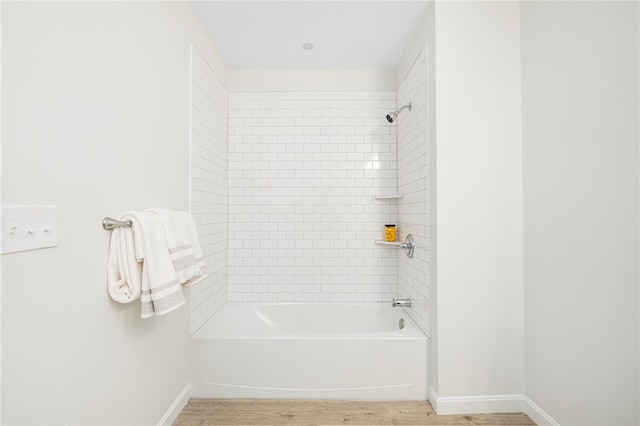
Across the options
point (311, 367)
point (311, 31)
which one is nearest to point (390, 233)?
point (311, 367)

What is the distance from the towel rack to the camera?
1.25 m

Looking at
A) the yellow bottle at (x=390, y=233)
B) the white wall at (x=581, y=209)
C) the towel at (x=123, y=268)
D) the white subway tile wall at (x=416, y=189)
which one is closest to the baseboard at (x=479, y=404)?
the white wall at (x=581, y=209)

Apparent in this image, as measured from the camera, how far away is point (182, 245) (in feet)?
4.92

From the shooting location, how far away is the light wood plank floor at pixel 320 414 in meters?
1.86

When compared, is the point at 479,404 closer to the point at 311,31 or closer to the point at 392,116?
the point at 392,116

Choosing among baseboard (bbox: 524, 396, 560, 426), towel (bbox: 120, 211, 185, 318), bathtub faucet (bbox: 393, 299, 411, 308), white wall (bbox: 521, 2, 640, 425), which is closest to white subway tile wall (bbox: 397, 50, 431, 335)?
bathtub faucet (bbox: 393, 299, 411, 308)

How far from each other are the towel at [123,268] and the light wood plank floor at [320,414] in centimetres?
105

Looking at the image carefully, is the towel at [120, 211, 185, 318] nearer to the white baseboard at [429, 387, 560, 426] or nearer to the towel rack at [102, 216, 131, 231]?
the towel rack at [102, 216, 131, 231]

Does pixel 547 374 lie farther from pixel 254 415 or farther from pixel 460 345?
pixel 254 415

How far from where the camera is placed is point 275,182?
2891 mm

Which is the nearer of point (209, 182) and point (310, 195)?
point (209, 182)

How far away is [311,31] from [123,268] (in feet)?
6.41

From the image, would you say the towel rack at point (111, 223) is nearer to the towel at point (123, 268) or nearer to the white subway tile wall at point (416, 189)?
the towel at point (123, 268)

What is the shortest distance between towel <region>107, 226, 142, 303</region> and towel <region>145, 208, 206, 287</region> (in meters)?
0.15
